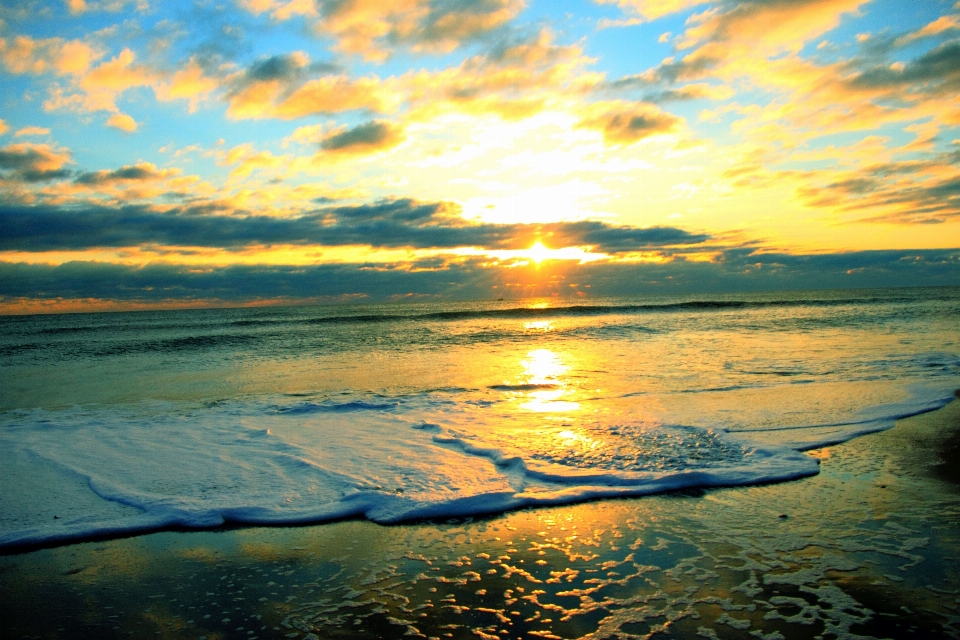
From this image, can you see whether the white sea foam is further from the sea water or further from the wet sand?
the wet sand

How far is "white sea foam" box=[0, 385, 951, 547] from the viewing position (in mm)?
4906

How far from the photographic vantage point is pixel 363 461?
20.8ft

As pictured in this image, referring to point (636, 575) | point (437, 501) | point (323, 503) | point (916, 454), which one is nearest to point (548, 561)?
point (636, 575)

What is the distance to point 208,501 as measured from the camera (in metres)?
5.12

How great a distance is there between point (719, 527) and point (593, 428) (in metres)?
3.24

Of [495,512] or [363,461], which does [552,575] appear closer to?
[495,512]

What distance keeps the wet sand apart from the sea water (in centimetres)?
43

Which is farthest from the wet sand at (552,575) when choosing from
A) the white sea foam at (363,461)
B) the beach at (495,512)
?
the white sea foam at (363,461)

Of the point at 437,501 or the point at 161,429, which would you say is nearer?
the point at 437,501

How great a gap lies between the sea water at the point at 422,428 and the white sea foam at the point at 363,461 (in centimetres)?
3

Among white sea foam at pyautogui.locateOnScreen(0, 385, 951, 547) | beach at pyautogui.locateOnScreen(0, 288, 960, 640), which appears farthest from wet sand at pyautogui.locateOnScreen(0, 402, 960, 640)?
white sea foam at pyautogui.locateOnScreen(0, 385, 951, 547)

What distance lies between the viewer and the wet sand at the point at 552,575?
119 inches

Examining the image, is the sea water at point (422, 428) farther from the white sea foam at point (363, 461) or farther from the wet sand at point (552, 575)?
the wet sand at point (552, 575)

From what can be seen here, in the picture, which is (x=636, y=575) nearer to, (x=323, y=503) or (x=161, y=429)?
(x=323, y=503)
